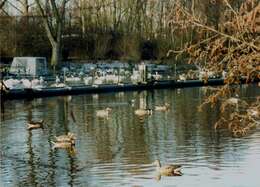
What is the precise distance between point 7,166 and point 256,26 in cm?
933

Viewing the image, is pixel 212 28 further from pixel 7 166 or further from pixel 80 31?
pixel 80 31

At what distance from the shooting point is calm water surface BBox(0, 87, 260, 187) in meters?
12.3

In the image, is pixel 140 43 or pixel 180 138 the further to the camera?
pixel 140 43

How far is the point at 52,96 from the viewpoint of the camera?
33625 mm

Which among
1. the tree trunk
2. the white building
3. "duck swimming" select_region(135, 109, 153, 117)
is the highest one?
the tree trunk

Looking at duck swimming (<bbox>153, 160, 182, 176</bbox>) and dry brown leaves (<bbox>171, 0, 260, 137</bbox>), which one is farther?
duck swimming (<bbox>153, 160, 182, 176</bbox>)

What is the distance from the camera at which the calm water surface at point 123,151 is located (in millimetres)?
12328

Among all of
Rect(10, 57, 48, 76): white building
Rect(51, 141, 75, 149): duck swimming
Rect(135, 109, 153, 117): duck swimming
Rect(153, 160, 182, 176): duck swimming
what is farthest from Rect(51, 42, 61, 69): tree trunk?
Rect(153, 160, 182, 176): duck swimming

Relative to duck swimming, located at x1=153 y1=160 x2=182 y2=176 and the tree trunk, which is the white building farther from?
duck swimming, located at x1=153 y1=160 x2=182 y2=176

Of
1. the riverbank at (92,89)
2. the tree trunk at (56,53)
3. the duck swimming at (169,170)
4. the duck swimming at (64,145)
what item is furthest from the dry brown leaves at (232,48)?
the tree trunk at (56,53)

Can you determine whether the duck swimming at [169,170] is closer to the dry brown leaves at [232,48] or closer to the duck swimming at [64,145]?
the duck swimming at [64,145]

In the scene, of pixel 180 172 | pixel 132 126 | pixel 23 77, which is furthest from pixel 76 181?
pixel 23 77

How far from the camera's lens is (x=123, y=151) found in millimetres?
15695

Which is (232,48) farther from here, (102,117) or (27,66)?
(27,66)
